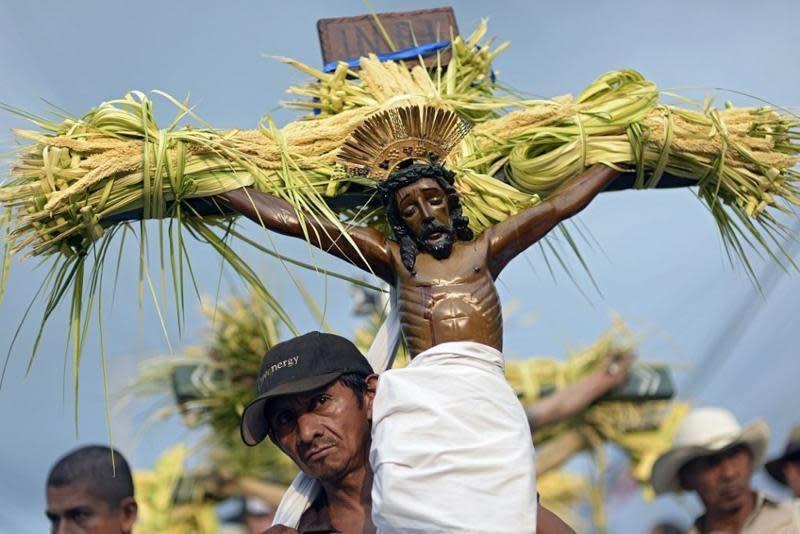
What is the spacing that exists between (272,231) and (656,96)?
1.02 metres

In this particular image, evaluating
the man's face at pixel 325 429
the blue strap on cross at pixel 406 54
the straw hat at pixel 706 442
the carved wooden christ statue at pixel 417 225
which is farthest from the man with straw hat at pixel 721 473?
the man's face at pixel 325 429

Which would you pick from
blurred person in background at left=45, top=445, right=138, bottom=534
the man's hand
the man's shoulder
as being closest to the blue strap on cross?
blurred person in background at left=45, top=445, right=138, bottom=534

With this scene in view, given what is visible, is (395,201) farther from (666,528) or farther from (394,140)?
(666,528)

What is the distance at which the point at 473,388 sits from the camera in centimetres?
278

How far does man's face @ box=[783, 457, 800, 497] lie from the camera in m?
4.77

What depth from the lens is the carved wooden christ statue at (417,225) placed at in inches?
124

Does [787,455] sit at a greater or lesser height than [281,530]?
lesser

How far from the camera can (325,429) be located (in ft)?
9.37

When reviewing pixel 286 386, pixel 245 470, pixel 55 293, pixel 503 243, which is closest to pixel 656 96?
pixel 503 243

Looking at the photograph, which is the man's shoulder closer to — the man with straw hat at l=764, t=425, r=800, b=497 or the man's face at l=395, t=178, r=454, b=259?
the man with straw hat at l=764, t=425, r=800, b=497

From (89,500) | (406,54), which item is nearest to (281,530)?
(89,500)

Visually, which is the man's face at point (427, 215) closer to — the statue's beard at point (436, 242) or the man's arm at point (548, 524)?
the statue's beard at point (436, 242)

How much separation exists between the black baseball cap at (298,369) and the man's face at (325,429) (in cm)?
3

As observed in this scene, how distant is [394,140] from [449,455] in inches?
35.7
